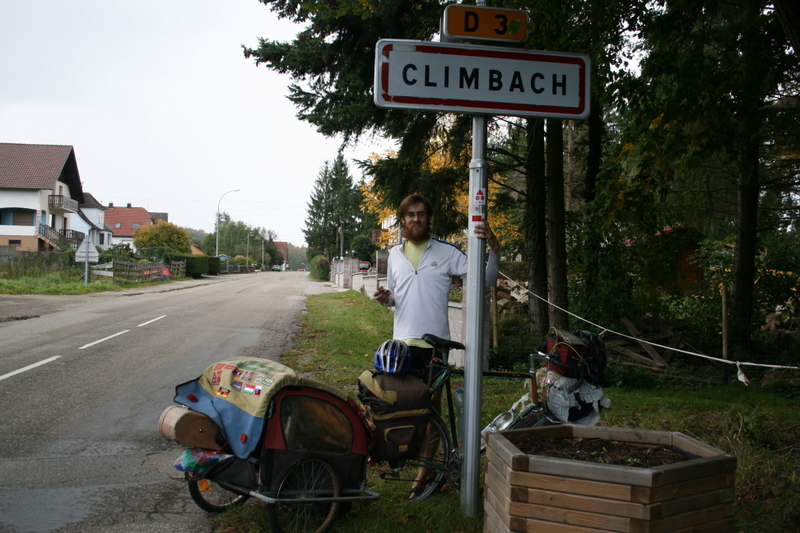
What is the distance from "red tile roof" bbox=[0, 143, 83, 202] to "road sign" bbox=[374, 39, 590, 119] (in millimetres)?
57767

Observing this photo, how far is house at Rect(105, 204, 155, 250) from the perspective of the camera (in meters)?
98.0

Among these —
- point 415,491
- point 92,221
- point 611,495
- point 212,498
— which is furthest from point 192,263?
point 611,495

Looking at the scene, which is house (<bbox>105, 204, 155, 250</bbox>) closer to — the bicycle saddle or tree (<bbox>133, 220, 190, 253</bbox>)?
tree (<bbox>133, 220, 190, 253</bbox>)

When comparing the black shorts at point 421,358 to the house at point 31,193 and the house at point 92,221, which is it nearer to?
the house at point 31,193

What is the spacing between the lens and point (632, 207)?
8.31m

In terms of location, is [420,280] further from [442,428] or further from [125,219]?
[125,219]

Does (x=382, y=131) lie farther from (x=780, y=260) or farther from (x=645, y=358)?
(x=780, y=260)

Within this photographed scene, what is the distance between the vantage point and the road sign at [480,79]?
3.51 metres

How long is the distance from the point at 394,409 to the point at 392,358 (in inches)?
11.5

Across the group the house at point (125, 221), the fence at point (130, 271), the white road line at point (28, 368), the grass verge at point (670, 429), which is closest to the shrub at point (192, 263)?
the fence at point (130, 271)

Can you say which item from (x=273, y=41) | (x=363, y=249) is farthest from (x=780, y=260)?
(x=363, y=249)

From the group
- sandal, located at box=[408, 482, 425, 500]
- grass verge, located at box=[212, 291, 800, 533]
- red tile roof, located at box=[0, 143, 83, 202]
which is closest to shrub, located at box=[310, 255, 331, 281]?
red tile roof, located at box=[0, 143, 83, 202]

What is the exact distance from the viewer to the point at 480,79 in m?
Result: 3.59

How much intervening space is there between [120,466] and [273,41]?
8.10 metres
